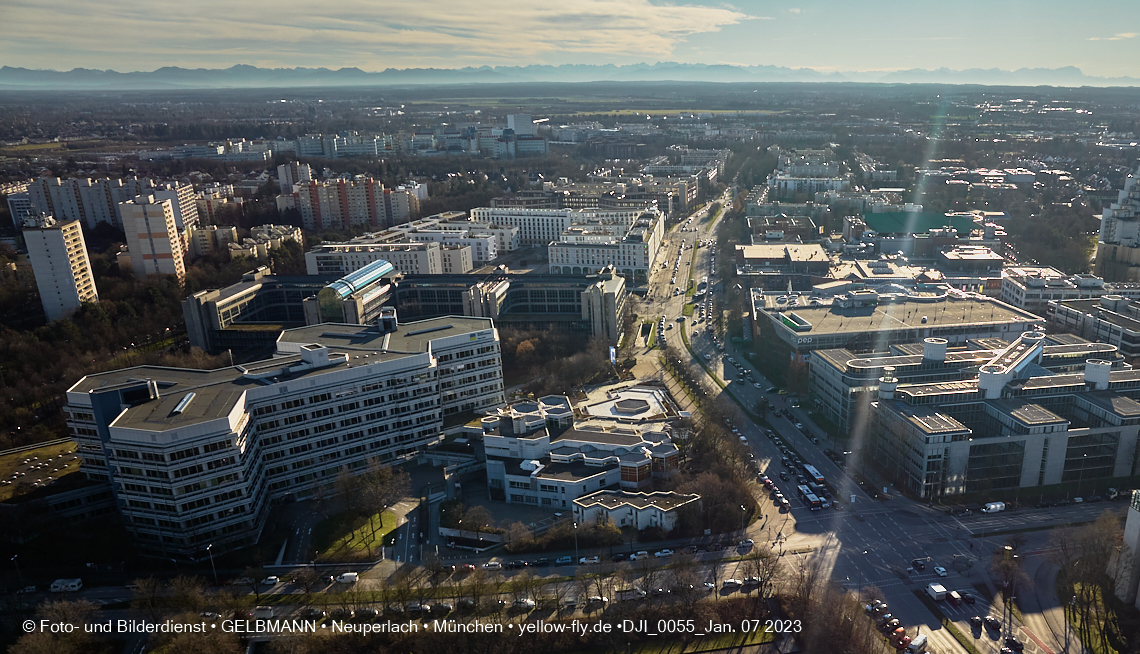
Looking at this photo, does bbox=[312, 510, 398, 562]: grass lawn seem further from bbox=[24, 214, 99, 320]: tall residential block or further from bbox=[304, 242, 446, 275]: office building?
bbox=[24, 214, 99, 320]: tall residential block

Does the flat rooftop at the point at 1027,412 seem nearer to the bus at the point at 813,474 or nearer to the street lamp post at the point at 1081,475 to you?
the street lamp post at the point at 1081,475

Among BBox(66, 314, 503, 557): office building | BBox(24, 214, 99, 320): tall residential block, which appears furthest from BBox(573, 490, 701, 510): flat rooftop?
BBox(24, 214, 99, 320): tall residential block

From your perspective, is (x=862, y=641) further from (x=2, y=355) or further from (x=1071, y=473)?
(x=2, y=355)

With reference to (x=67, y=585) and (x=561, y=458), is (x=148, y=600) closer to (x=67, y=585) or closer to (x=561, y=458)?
(x=67, y=585)

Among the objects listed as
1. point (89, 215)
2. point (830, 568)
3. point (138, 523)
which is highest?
point (89, 215)

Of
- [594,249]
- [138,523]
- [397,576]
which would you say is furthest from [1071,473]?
[594,249]

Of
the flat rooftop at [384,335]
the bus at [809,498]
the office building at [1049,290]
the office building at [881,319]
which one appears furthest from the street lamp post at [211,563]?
the office building at [1049,290]
